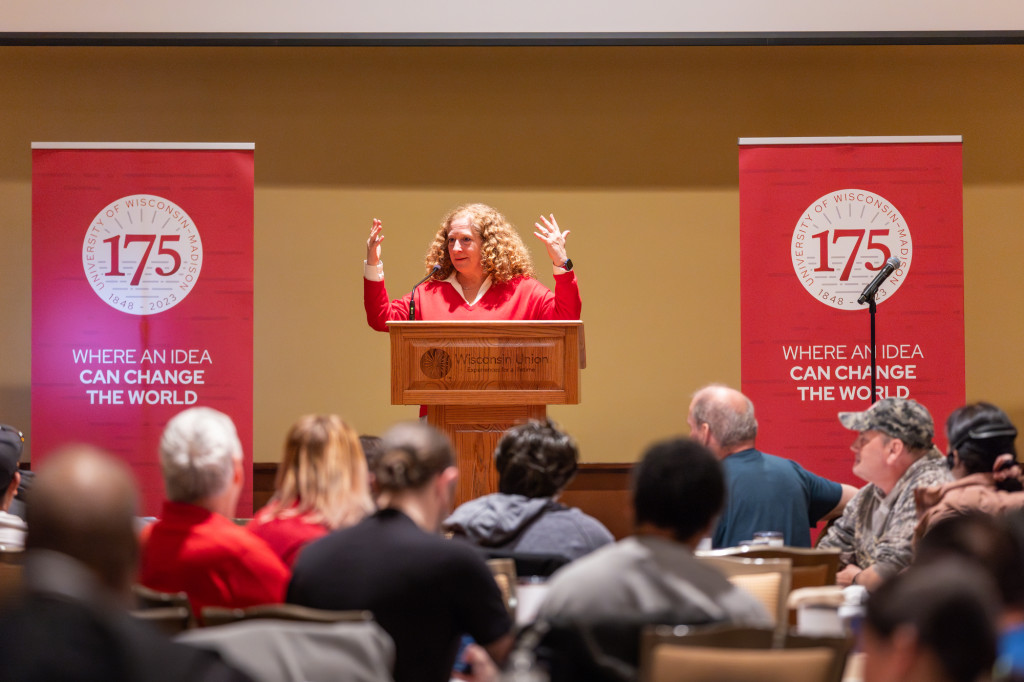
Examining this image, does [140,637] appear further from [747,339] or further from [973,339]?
[973,339]

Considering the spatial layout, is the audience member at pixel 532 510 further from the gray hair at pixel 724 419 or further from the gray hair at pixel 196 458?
the gray hair at pixel 724 419

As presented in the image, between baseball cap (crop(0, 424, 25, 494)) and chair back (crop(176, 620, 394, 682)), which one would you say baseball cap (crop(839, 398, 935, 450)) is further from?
baseball cap (crop(0, 424, 25, 494))

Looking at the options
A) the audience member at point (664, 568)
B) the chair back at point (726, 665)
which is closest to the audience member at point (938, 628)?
the chair back at point (726, 665)

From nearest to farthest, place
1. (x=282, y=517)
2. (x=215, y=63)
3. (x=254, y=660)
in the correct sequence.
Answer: (x=254, y=660) → (x=282, y=517) → (x=215, y=63)

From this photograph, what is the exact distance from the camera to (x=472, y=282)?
5.25 m

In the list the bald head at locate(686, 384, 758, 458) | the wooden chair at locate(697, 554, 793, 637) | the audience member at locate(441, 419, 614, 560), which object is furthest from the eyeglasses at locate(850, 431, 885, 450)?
the wooden chair at locate(697, 554, 793, 637)

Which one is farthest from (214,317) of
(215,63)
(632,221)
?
(632,221)

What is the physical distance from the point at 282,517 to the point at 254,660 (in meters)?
0.98

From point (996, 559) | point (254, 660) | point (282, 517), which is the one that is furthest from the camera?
point (282, 517)

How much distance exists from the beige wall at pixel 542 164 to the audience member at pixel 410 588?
4.94 metres

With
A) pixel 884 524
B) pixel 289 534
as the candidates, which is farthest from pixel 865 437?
pixel 289 534

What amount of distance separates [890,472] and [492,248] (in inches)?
86.4

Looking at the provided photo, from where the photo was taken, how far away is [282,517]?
2.81 m

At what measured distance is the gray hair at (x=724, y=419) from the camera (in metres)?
4.09
